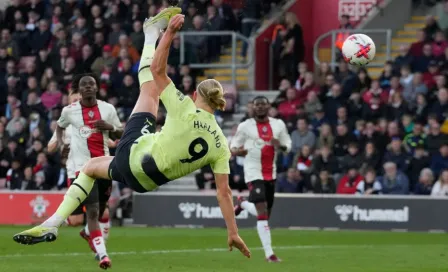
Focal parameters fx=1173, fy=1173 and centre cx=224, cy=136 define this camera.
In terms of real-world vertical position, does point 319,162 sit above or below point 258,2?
below

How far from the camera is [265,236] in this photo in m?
17.5

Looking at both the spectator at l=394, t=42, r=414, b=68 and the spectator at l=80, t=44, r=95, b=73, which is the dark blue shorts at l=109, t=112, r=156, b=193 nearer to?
the spectator at l=394, t=42, r=414, b=68

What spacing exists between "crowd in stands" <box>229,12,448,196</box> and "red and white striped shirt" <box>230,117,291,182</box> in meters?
6.55

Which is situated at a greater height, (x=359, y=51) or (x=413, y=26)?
(x=413, y=26)

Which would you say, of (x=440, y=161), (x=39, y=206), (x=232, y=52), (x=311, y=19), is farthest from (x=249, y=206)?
(x=311, y=19)

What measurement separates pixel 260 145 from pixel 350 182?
7.22 m

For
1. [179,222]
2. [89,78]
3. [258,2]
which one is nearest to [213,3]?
[258,2]

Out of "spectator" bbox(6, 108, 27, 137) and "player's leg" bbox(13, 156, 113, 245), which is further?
"spectator" bbox(6, 108, 27, 137)

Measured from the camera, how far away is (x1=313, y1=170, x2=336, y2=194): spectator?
85.1 feet

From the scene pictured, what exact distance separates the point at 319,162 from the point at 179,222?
3441 mm

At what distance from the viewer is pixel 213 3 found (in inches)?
1273

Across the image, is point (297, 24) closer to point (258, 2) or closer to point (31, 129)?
point (258, 2)

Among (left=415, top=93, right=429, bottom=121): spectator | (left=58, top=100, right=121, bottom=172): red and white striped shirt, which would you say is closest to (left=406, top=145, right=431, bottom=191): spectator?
(left=415, top=93, right=429, bottom=121): spectator

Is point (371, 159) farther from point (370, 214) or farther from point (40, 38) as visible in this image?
point (40, 38)
